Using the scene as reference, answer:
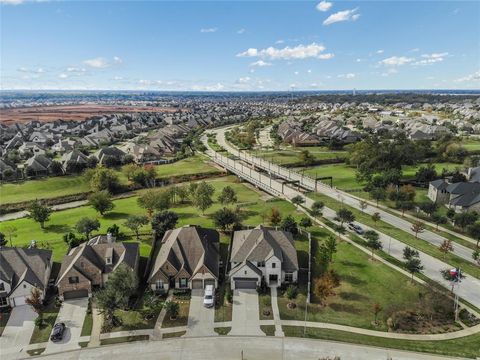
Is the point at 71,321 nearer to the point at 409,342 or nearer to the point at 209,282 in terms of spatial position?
the point at 209,282

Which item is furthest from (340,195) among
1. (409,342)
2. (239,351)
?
(239,351)

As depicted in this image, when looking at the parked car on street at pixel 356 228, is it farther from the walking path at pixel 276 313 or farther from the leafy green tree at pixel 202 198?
the leafy green tree at pixel 202 198

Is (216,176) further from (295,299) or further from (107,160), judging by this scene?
(295,299)

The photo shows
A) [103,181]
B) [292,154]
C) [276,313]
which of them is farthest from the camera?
[292,154]

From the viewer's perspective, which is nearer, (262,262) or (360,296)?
(360,296)

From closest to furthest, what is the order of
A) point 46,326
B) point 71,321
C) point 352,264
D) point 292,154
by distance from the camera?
point 46,326 < point 71,321 < point 352,264 < point 292,154

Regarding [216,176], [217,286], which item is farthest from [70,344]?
Answer: [216,176]
